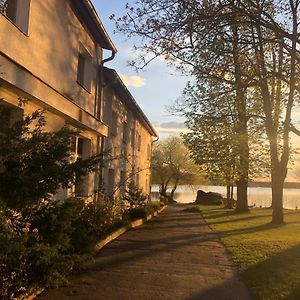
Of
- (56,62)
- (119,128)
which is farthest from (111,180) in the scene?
(56,62)

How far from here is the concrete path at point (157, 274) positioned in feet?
20.0

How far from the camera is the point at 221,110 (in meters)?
20.5

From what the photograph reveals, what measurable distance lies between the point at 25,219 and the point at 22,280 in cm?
70

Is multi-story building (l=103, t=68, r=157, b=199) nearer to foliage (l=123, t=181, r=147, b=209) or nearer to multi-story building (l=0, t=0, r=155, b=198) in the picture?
foliage (l=123, t=181, r=147, b=209)

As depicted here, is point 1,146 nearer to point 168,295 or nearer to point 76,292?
point 76,292

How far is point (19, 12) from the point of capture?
8.02m

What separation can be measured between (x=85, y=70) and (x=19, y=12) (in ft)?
16.6

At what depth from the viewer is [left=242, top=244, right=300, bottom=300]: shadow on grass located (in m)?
6.31

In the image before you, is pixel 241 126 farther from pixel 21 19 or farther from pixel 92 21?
pixel 21 19

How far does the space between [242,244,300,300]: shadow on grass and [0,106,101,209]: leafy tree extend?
326 cm

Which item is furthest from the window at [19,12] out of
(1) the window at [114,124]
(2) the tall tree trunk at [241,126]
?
(1) the window at [114,124]

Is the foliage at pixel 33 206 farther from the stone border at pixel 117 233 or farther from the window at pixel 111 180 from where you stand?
the window at pixel 111 180

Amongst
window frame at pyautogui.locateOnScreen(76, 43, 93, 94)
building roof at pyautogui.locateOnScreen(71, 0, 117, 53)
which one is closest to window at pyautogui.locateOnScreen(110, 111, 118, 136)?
building roof at pyautogui.locateOnScreen(71, 0, 117, 53)

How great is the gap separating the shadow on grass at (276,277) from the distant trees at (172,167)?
47019 mm
